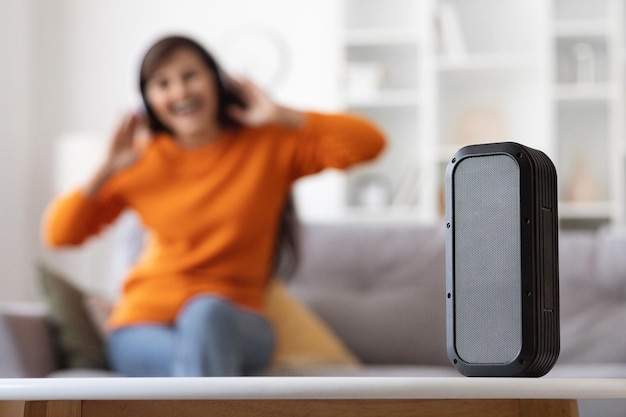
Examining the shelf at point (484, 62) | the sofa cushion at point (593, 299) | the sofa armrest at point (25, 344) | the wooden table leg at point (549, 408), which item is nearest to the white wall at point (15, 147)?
the shelf at point (484, 62)

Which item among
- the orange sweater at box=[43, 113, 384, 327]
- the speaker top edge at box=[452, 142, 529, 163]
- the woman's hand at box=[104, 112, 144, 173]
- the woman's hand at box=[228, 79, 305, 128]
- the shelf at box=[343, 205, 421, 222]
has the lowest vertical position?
the shelf at box=[343, 205, 421, 222]

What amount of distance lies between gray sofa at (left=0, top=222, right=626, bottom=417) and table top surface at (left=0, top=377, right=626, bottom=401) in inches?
57.3

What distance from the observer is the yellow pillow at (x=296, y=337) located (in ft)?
7.93

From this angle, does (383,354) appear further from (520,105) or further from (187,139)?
(520,105)

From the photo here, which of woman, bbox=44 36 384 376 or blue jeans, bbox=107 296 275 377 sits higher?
woman, bbox=44 36 384 376

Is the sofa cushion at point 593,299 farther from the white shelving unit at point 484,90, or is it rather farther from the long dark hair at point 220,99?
the white shelving unit at point 484,90

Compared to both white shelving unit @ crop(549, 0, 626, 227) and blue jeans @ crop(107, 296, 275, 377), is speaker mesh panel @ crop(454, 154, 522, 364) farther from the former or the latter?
white shelving unit @ crop(549, 0, 626, 227)

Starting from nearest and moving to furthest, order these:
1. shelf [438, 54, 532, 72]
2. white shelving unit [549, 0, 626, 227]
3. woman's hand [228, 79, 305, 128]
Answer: woman's hand [228, 79, 305, 128] < white shelving unit [549, 0, 626, 227] < shelf [438, 54, 532, 72]

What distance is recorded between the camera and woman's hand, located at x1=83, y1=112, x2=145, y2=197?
232 cm

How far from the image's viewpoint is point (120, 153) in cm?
236

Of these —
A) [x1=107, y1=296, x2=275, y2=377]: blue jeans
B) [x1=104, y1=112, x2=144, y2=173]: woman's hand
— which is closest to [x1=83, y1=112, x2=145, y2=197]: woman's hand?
[x1=104, y1=112, x2=144, y2=173]: woman's hand

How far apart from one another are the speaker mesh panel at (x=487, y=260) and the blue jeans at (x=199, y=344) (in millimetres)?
918

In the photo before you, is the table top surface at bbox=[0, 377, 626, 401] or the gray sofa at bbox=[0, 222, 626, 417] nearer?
the table top surface at bbox=[0, 377, 626, 401]

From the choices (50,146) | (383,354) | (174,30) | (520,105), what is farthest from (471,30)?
(383,354)
